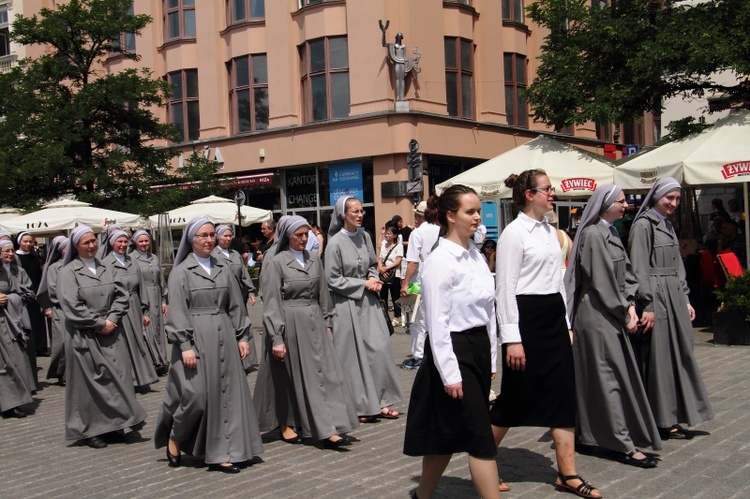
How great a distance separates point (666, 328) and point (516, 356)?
214 cm

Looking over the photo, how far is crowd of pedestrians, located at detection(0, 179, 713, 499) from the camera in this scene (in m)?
4.91

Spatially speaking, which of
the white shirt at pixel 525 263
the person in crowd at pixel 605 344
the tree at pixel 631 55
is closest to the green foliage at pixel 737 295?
the tree at pixel 631 55

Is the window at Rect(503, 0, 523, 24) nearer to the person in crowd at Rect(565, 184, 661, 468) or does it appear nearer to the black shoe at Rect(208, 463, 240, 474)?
the person in crowd at Rect(565, 184, 661, 468)

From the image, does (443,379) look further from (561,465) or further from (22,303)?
(22,303)

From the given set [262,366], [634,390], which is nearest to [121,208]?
[262,366]

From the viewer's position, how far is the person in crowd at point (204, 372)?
6594 mm

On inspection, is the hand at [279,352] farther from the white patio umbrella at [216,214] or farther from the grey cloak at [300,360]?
the white patio umbrella at [216,214]

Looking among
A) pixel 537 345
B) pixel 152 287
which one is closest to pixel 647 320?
pixel 537 345

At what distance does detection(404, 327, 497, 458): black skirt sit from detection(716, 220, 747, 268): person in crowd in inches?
391

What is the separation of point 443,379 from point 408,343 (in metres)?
8.91

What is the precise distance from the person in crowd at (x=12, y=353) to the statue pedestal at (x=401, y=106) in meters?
17.6

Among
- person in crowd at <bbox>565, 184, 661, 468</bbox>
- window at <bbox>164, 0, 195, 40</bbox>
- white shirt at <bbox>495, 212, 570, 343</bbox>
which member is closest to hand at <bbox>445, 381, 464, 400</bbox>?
white shirt at <bbox>495, 212, 570, 343</bbox>

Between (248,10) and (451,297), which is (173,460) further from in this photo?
(248,10)

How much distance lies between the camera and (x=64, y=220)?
18047 millimetres
